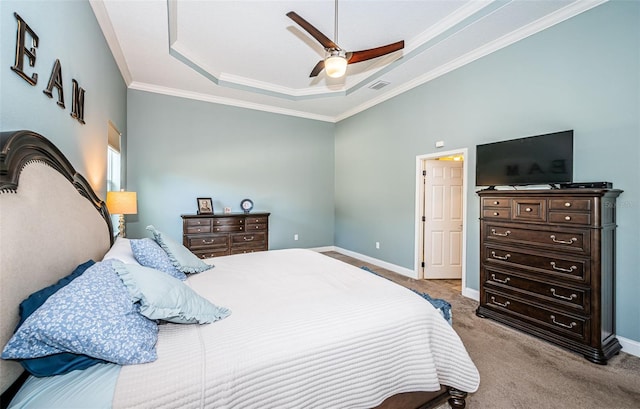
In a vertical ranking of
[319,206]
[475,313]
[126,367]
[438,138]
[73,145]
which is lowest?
[475,313]

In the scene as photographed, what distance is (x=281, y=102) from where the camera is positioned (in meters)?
5.09

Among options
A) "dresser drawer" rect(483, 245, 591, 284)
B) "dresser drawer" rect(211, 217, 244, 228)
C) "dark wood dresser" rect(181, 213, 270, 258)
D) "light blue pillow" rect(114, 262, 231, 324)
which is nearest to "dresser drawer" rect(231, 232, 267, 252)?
"dark wood dresser" rect(181, 213, 270, 258)

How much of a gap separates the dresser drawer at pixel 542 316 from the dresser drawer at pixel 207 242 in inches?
149

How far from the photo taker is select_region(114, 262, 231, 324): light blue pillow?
1.15m

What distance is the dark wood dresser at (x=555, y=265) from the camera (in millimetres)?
2107

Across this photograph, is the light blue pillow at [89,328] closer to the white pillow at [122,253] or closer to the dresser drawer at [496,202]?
the white pillow at [122,253]

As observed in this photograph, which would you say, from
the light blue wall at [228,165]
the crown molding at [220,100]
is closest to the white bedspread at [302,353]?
the light blue wall at [228,165]

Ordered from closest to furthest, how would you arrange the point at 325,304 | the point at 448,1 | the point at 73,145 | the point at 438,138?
1. the point at 325,304
2. the point at 73,145
3. the point at 448,1
4. the point at 438,138

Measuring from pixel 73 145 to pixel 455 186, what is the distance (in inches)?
182

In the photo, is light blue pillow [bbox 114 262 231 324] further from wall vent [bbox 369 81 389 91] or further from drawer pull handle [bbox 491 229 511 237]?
wall vent [bbox 369 81 389 91]

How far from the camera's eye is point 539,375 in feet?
6.38

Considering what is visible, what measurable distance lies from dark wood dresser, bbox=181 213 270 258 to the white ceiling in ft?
7.15

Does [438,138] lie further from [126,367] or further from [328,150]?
[126,367]

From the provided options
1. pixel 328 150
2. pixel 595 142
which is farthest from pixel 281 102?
pixel 595 142
